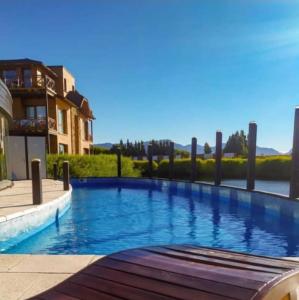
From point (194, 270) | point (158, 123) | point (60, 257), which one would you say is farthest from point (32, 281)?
point (158, 123)

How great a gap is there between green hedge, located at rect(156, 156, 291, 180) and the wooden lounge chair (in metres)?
22.2

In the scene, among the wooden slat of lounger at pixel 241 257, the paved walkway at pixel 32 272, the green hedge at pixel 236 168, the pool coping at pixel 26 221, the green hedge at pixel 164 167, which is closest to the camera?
the wooden slat of lounger at pixel 241 257

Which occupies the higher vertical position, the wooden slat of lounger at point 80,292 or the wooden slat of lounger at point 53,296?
the wooden slat of lounger at point 80,292

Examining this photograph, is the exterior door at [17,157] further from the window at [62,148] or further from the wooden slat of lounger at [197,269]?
the wooden slat of lounger at [197,269]

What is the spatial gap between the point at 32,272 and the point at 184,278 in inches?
108

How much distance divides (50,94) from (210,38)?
15006 millimetres

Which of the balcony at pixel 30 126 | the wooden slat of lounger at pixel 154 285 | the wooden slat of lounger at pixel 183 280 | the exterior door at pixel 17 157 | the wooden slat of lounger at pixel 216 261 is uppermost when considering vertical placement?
the balcony at pixel 30 126

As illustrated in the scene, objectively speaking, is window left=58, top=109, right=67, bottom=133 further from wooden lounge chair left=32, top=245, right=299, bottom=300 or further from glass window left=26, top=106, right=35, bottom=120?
wooden lounge chair left=32, top=245, right=299, bottom=300

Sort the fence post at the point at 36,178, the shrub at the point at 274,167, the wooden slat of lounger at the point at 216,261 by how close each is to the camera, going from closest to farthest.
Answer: the wooden slat of lounger at the point at 216,261, the fence post at the point at 36,178, the shrub at the point at 274,167

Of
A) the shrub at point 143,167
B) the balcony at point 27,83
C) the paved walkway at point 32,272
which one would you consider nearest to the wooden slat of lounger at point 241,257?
the paved walkway at point 32,272

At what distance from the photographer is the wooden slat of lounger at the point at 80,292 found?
1.80m

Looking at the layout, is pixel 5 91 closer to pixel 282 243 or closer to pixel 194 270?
pixel 282 243

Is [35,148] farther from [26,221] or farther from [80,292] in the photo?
[80,292]

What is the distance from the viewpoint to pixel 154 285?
1.81 m
